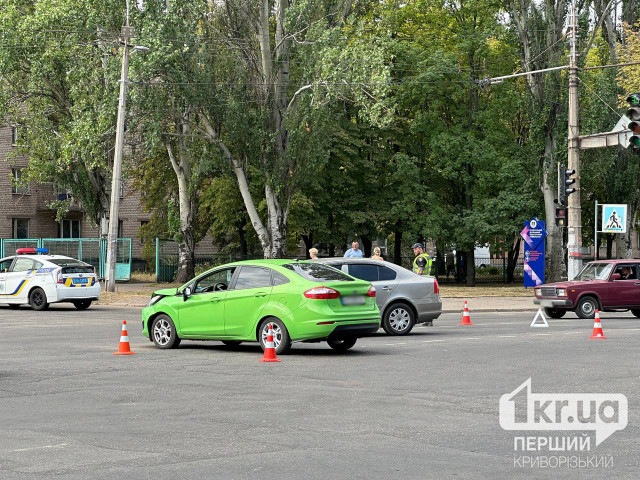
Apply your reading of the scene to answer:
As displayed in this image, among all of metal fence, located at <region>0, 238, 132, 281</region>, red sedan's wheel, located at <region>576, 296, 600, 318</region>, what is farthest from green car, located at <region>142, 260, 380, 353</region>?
metal fence, located at <region>0, 238, 132, 281</region>

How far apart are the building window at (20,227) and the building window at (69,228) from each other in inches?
97.2

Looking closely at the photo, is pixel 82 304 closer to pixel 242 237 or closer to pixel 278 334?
pixel 278 334

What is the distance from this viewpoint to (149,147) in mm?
40000

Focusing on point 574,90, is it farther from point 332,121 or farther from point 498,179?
point 498,179

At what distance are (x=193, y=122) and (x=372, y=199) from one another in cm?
1246

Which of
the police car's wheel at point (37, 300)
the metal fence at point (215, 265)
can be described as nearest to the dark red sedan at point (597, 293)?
the police car's wheel at point (37, 300)

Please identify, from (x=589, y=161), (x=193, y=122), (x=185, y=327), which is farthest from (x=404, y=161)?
(x=185, y=327)

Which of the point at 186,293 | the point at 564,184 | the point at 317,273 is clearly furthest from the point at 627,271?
the point at 186,293

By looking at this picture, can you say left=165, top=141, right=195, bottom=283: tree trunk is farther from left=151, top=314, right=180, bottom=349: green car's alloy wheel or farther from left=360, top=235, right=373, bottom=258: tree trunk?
left=151, top=314, right=180, bottom=349: green car's alloy wheel

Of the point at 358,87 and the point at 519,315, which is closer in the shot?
the point at 519,315

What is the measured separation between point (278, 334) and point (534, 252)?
23.8m

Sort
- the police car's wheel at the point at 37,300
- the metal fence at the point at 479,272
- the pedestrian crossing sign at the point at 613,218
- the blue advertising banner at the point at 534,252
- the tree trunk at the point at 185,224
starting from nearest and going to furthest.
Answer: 1. the police car's wheel at the point at 37,300
2. the pedestrian crossing sign at the point at 613,218
3. the blue advertising banner at the point at 534,252
4. the tree trunk at the point at 185,224
5. the metal fence at the point at 479,272

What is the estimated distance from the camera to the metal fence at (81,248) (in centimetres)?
5056

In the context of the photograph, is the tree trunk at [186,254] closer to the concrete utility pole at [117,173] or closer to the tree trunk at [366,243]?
the tree trunk at [366,243]
